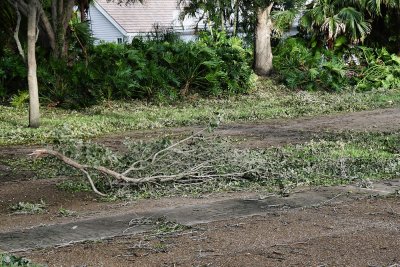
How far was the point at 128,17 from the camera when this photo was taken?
3888 centimetres

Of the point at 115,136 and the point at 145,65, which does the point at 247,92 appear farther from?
the point at 115,136

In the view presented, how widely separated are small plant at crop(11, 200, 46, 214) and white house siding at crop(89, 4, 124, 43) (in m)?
31.4

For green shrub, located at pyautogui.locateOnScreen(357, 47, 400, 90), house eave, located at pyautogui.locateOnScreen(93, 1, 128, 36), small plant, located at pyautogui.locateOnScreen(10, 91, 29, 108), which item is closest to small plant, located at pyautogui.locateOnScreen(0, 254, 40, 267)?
small plant, located at pyautogui.locateOnScreen(10, 91, 29, 108)

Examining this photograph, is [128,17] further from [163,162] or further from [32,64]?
[163,162]

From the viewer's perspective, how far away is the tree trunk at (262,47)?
75.9 ft

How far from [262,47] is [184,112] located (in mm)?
5969

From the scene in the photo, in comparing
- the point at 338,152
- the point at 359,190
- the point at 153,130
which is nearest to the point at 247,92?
the point at 153,130

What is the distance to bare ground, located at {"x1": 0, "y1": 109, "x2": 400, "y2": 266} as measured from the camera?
598cm

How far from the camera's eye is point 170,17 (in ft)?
129

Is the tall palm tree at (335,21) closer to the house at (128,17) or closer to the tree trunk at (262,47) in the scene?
the tree trunk at (262,47)

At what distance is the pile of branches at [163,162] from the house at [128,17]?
92.8ft

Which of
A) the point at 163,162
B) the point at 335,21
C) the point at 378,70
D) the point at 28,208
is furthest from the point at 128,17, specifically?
the point at 28,208

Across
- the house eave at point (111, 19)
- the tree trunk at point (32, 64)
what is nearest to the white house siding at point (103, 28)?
the house eave at point (111, 19)

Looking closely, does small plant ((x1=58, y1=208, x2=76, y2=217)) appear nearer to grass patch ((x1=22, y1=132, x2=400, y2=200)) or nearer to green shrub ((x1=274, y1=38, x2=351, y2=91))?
grass patch ((x1=22, y1=132, x2=400, y2=200))
